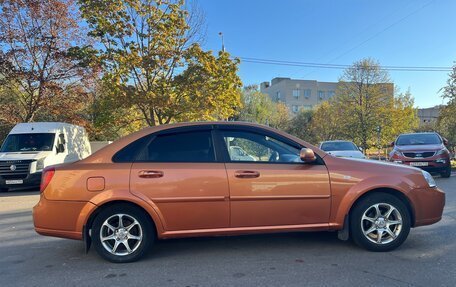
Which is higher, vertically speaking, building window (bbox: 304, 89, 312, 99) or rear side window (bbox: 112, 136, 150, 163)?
building window (bbox: 304, 89, 312, 99)

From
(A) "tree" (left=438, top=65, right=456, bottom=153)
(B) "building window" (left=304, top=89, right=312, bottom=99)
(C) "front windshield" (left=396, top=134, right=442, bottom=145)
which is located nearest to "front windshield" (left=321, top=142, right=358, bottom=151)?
(C) "front windshield" (left=396, top=134, right=442, bottom=145)

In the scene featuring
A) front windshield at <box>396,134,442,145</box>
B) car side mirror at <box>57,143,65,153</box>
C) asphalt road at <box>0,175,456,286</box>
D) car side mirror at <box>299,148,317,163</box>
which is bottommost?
asphalt road at <box>0,175,456,286</box>

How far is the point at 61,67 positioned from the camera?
18.7 metres

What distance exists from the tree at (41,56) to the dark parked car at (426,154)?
49.3 feet

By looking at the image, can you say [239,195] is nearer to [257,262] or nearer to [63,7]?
[257,262]

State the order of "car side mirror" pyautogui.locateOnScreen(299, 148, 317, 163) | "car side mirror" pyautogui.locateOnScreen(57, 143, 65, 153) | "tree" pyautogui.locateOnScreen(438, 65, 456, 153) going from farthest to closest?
"tree" pyautogui.locateOnScreen(438, 65, 456, 153)
"car side mirror" pyautogui.locateOnScreen(57, 143, 65, 153)
"car side mirror" pyautogui.locateOnScreen(299, 148, 317, 163)

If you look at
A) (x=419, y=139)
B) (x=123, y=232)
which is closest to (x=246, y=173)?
(x=123, y=232)

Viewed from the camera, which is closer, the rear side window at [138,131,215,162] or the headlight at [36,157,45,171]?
the rear side window at [138,131,215,162]

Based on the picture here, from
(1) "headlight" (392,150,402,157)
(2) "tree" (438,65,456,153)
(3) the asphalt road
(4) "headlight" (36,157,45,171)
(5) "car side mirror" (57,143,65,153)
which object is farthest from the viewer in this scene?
(2) "tree" (438,65,456,153)

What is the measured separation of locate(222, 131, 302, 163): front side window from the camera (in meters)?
4.71

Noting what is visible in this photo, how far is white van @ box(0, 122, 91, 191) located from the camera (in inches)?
490

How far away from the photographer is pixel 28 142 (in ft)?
44.0

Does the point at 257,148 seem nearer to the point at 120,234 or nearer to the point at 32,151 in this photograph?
the point at 120,234

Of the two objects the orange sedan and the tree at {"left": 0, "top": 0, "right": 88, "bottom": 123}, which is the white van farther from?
the orange sedan
